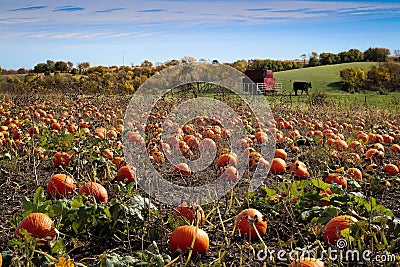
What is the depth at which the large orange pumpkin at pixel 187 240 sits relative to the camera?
3.01 m

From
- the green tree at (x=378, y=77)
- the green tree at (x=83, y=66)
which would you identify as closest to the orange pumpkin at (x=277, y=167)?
the green tree at (x=83, y=66)

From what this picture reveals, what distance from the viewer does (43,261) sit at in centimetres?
274

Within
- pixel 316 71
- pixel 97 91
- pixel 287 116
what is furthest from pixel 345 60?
pixel 287 116

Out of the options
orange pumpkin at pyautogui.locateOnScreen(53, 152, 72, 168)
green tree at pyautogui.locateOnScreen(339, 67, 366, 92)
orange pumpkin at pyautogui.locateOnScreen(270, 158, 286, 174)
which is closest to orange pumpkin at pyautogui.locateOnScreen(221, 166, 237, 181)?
orange pumpkin at pyautogui.locateOnScreen(270, 158, 286, 174)

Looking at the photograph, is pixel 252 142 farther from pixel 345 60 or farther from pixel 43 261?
pixel 345 60

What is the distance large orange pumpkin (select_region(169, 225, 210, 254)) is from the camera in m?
3.01

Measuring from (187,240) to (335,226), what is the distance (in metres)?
0.98

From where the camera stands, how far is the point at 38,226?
2957 mm

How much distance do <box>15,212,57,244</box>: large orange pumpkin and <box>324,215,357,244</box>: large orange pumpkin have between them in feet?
5.85

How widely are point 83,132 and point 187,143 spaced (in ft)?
5.18

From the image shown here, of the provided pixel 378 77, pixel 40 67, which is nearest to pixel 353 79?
pixel 378 77

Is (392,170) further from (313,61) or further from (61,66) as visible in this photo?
(313,61)
